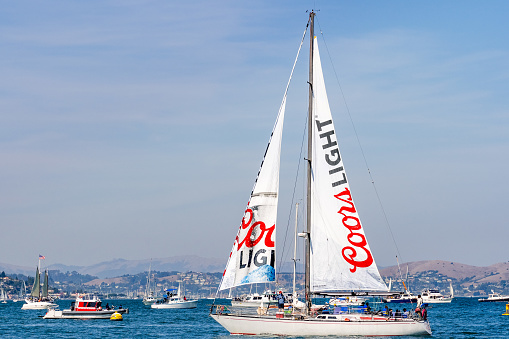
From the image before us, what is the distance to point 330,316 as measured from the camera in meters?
42.7

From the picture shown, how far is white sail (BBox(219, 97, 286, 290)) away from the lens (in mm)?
44500

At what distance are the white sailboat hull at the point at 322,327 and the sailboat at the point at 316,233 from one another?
0.11 meters

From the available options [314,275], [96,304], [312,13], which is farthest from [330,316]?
[96,304]

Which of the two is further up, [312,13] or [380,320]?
[312,13]

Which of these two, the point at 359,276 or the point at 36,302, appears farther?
the point at 36,302

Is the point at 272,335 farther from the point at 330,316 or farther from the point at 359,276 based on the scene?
the point at 359,276

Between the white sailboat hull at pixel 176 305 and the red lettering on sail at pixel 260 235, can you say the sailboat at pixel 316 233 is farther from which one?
the white sailboat hull at pixel 176 305

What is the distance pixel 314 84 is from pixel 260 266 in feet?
38.2

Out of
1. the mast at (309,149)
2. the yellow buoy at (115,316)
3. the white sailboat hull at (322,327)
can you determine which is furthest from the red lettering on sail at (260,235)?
the yellow buoy at (115,316)

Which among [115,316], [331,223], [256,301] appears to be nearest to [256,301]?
[256,301]

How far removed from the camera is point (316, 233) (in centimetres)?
4459

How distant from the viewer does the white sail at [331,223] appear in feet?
146

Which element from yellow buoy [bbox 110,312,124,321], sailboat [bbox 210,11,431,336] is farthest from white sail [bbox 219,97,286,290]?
yellow buoy [bbox 110,312,124,321]

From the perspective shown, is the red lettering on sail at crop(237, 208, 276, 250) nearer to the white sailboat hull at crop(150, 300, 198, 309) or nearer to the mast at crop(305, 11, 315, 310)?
the mast at crop(305, 11, 315, 310)
